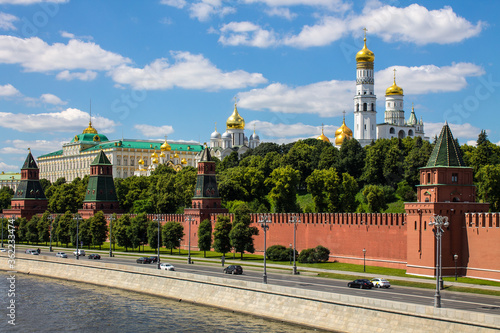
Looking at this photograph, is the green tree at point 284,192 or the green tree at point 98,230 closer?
the green tree at point 98,230

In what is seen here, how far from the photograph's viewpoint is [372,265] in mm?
60188

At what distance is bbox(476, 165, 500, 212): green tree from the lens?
76.1 metres

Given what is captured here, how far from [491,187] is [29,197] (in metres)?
69.1

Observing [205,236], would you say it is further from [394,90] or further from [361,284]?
[394,90]

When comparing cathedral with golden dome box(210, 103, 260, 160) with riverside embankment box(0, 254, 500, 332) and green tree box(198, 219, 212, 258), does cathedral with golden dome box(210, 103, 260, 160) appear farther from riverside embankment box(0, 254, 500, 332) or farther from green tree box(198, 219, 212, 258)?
riverside embankment box(0, 254, 500, 332)

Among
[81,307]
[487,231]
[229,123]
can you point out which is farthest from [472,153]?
[229,123]

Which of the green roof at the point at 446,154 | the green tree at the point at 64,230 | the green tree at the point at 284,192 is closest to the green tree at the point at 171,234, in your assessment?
the green tree at the point at 64,230

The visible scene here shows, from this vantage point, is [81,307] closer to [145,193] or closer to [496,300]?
[496,300]

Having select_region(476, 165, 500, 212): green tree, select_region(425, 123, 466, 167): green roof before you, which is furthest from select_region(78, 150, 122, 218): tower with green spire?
select_region(425, 123, 466, 167): green roof

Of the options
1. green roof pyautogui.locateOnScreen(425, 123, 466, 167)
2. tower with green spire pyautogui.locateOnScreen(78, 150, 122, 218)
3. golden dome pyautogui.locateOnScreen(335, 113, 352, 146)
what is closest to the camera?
green roof pyautogui.locateOnScreen(425, 123, 466, 167)

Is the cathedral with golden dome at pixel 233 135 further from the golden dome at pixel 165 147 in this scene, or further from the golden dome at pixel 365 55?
the golden dome at pixel 365 55

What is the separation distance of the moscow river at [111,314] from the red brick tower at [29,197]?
52.9m

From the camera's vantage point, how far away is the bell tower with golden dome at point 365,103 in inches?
5344

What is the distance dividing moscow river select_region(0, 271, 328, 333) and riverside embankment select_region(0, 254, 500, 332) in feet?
2.24
